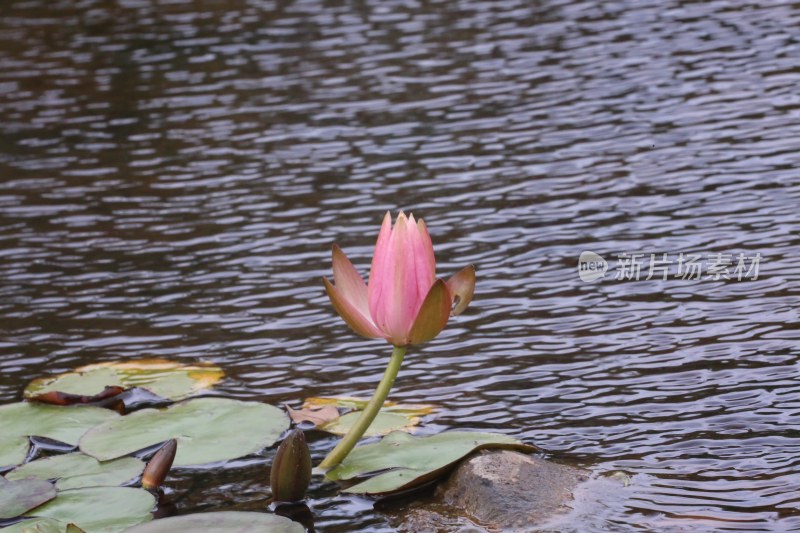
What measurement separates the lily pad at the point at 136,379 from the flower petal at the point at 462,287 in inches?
56.4

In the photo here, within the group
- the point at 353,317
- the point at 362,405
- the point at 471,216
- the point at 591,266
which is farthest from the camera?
the point at 471,216

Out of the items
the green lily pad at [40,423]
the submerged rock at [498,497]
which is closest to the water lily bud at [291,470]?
the submerged rock at [498,497]

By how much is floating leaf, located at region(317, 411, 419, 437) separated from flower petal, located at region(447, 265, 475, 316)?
2.27 ft

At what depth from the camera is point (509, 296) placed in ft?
19.2

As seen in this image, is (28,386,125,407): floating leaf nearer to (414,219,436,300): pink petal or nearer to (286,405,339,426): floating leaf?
(286,405,339,426): floating leaf

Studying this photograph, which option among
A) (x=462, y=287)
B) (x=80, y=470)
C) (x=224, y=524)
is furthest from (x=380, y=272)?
(x=80, y=470)

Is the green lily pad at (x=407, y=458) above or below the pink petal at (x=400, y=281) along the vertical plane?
below

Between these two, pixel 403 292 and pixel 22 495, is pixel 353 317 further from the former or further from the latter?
pixel 22 495

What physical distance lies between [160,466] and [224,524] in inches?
20.9

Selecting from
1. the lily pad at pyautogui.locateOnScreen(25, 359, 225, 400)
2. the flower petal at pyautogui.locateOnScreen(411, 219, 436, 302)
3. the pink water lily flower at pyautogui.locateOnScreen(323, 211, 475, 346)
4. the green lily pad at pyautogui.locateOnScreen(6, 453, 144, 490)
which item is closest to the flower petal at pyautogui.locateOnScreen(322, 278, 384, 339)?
the pink water lily flower at pyautogui.locateOnScreen(323, 211, 475, 346)

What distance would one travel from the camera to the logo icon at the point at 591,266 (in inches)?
236

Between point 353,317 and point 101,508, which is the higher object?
point 353,317

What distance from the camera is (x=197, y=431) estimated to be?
14.2 feet

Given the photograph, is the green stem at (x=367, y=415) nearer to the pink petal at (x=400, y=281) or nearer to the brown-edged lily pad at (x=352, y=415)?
the pink petal at (x=400, y=281)
